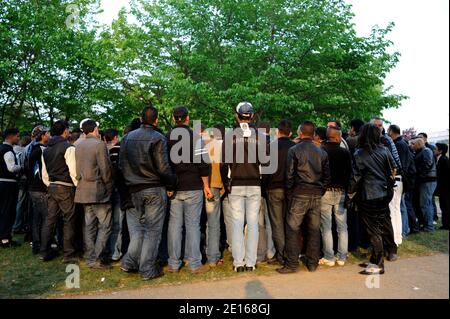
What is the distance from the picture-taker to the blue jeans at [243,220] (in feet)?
18.2

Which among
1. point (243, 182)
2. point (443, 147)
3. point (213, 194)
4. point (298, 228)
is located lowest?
point (298, 228)

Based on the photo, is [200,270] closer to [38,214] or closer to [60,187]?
[60,187]

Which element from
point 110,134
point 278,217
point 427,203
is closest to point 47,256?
point 110,134

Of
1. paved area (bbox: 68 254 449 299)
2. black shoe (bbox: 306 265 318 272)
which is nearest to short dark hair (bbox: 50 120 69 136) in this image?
paved area (bbox: 68 254 449 299)

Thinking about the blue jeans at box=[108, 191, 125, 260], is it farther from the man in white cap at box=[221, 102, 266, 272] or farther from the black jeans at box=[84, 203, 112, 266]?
the man in white cap at box=[221, 102, 266, 272]

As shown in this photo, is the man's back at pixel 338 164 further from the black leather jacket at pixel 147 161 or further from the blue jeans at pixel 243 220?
the black leather jacket at pixel 147 161

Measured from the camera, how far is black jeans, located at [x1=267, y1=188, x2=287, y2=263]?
229 inches

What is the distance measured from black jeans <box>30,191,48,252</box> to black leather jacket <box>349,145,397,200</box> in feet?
16.4

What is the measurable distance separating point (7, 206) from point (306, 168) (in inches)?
221

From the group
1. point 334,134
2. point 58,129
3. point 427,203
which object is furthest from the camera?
point 427,203

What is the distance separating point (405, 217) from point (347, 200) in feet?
8.10

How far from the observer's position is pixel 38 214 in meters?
6.71

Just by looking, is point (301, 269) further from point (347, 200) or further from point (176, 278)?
point (176, 278)
